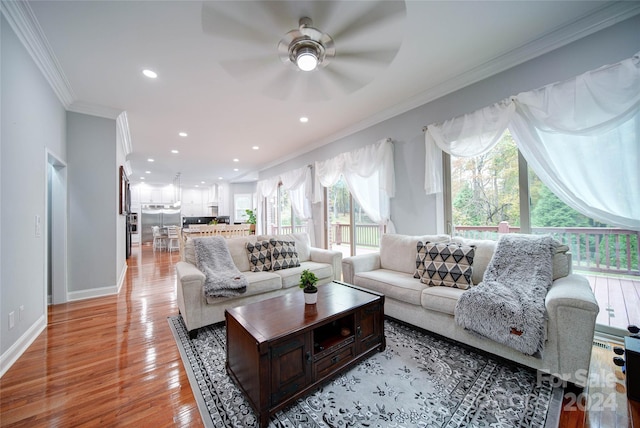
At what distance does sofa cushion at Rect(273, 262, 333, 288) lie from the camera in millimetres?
2965

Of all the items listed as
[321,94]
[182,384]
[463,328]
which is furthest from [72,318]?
[463,328]

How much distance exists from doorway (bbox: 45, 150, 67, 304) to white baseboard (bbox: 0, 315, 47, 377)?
0.89m

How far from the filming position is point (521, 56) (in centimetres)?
245

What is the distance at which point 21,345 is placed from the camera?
213cm

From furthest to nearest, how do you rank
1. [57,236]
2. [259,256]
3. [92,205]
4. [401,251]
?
[92,205] → [57,236] → [259,256] → [401,251]

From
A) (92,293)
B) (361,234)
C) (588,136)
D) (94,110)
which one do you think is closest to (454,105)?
(588,136)

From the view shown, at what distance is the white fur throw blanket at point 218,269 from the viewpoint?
2424 mm

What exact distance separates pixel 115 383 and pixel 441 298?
8.35 ft

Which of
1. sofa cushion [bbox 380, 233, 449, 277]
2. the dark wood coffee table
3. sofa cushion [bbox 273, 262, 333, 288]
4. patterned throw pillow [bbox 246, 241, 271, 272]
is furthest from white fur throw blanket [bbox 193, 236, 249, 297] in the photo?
sofa cushion [bbox 380, 233, 449, 277]

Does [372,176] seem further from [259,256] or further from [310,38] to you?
[310,38]

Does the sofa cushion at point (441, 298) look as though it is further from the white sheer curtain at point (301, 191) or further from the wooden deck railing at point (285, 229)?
the wooden deck railing at point (285, 229)

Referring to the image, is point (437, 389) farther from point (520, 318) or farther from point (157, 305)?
point (157, 305)

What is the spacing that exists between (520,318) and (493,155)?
1942mm

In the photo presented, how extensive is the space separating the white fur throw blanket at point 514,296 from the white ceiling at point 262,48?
1.85m
